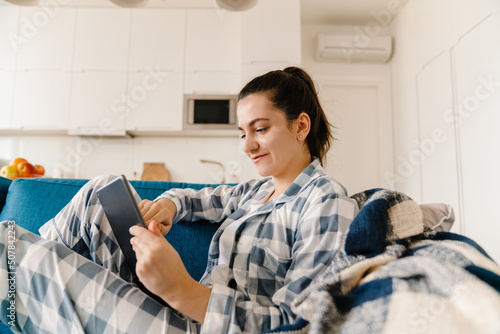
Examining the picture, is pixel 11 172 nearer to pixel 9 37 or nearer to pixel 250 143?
pixel 9 37

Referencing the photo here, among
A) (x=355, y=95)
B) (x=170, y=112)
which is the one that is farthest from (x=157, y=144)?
(x=355, y=95)

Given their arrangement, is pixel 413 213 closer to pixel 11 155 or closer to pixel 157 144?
pixel 157 144

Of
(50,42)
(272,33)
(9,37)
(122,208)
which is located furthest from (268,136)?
(9,37)

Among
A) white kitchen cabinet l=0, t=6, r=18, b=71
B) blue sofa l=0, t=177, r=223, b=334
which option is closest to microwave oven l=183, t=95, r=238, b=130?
white kitchen cabinet l=0, t=6, r=18, b=71

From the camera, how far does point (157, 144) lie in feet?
12.3

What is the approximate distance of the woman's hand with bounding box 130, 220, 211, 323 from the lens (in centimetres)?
66

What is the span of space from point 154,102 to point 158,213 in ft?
9.15

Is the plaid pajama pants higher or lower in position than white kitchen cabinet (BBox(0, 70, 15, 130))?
lower

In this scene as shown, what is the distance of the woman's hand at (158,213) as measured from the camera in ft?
3.14

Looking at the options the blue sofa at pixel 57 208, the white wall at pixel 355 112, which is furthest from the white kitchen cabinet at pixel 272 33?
the blue sofa at pixel 57 208

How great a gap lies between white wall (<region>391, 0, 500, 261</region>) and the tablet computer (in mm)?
2362

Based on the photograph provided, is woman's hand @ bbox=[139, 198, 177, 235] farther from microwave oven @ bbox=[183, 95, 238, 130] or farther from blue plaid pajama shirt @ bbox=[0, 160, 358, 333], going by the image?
microwave oven @ bbox=[183, 95, 238, 130]

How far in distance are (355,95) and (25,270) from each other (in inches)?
154

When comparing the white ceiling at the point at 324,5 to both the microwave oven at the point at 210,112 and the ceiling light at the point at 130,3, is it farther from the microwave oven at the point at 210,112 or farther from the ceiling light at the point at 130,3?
the ceiling light at the point at 130,3
